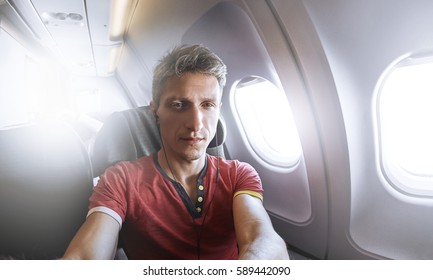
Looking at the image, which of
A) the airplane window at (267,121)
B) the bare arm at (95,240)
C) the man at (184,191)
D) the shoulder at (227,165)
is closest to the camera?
the bare arm at (95,240)

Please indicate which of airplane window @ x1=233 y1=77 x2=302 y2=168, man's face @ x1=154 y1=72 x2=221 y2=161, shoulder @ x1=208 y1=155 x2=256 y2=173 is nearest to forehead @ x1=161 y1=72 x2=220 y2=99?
man's face @ x1=154 y1=72 x2=221 y2=161

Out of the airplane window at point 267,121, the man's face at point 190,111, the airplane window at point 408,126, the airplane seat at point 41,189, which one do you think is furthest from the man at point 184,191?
the airplane window at point 408,126

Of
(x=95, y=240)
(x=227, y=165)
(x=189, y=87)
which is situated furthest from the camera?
(x=227, y=165)

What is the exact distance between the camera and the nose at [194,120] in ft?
2.29

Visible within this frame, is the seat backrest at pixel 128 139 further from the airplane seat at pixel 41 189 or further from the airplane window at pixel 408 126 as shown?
the airplane window at pixel 408 126

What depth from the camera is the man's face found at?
0.70 meters

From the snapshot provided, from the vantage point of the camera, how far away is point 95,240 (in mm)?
595

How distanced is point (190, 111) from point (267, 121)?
0.47 metres

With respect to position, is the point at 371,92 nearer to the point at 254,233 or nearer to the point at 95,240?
the point at 254,233

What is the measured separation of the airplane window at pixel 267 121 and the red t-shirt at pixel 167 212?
0.98 feet

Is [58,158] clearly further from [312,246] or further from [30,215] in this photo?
[312,246]

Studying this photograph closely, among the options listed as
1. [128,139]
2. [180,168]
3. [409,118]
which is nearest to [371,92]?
[409,118]

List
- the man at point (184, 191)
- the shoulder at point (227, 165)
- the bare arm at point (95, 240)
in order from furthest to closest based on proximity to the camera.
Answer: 1. the shoulder at point (227, 165)
2. the man at point (184, 191)
3. the bare arm at point (95, 240)

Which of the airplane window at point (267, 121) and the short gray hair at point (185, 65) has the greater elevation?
the short gray hair at point (185, 65)
